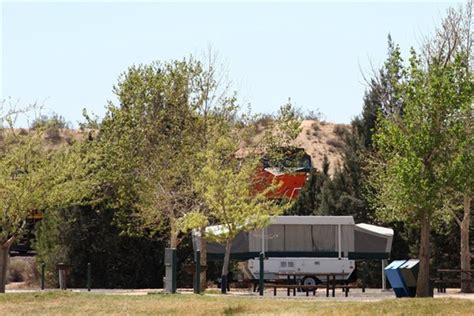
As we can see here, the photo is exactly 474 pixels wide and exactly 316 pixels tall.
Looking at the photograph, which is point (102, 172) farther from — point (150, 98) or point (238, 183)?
point (238, 183)

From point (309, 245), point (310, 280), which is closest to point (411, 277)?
point (310, 280)

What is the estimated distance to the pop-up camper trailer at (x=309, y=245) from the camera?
43.4 metres

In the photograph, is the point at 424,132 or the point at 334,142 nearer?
the point at 424,132

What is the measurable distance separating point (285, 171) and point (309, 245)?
512 cm

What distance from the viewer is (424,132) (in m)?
32.5

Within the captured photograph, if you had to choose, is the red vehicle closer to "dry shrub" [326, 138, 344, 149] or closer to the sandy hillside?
the sandy hillside

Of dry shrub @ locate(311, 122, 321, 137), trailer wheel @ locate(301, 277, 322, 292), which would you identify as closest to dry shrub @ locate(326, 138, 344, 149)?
dry shrub @ locate(311, 122, 321, 137)

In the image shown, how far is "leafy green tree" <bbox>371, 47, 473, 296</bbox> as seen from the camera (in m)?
32.3

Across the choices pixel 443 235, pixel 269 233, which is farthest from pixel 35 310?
pixel 443 235

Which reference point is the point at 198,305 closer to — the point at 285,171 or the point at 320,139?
the point at 285,171

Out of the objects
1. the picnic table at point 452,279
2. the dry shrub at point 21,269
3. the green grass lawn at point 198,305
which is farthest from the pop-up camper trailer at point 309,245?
the dry shrub at point 21,269

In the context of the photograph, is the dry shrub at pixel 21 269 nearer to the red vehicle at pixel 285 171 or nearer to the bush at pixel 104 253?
the bush at pixel 104 253

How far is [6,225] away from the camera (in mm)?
37156

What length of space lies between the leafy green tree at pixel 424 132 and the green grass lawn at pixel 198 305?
4105 millimetres
